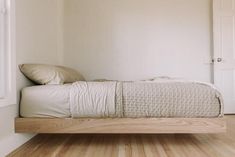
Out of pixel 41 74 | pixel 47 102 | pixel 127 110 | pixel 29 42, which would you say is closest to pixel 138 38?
pixel 29 42

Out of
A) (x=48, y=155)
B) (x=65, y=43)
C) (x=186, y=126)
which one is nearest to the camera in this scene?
(x=48, y=155)

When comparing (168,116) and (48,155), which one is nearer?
(48,155)

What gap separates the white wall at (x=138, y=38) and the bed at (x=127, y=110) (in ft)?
6.92

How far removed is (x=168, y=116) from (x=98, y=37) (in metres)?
2.49

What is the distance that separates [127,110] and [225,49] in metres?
2.72

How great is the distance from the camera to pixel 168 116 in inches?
97.7

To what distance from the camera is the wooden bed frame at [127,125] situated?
2.45 m

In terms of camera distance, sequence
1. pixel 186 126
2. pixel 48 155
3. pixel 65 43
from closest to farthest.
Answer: pixel 48 155 → pixel 186 126 → pixel 65 43

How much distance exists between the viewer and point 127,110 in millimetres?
2465

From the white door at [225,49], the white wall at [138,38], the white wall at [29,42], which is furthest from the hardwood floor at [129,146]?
the white wall at [138,38]

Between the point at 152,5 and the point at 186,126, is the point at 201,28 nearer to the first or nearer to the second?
the point at 152,5

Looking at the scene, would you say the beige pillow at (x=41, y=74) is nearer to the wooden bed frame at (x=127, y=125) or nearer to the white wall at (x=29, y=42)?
the white wall at (x=29, y=42)

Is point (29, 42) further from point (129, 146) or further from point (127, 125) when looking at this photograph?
point (129, 146)

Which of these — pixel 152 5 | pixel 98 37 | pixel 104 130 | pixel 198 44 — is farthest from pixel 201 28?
pixel 104 130
